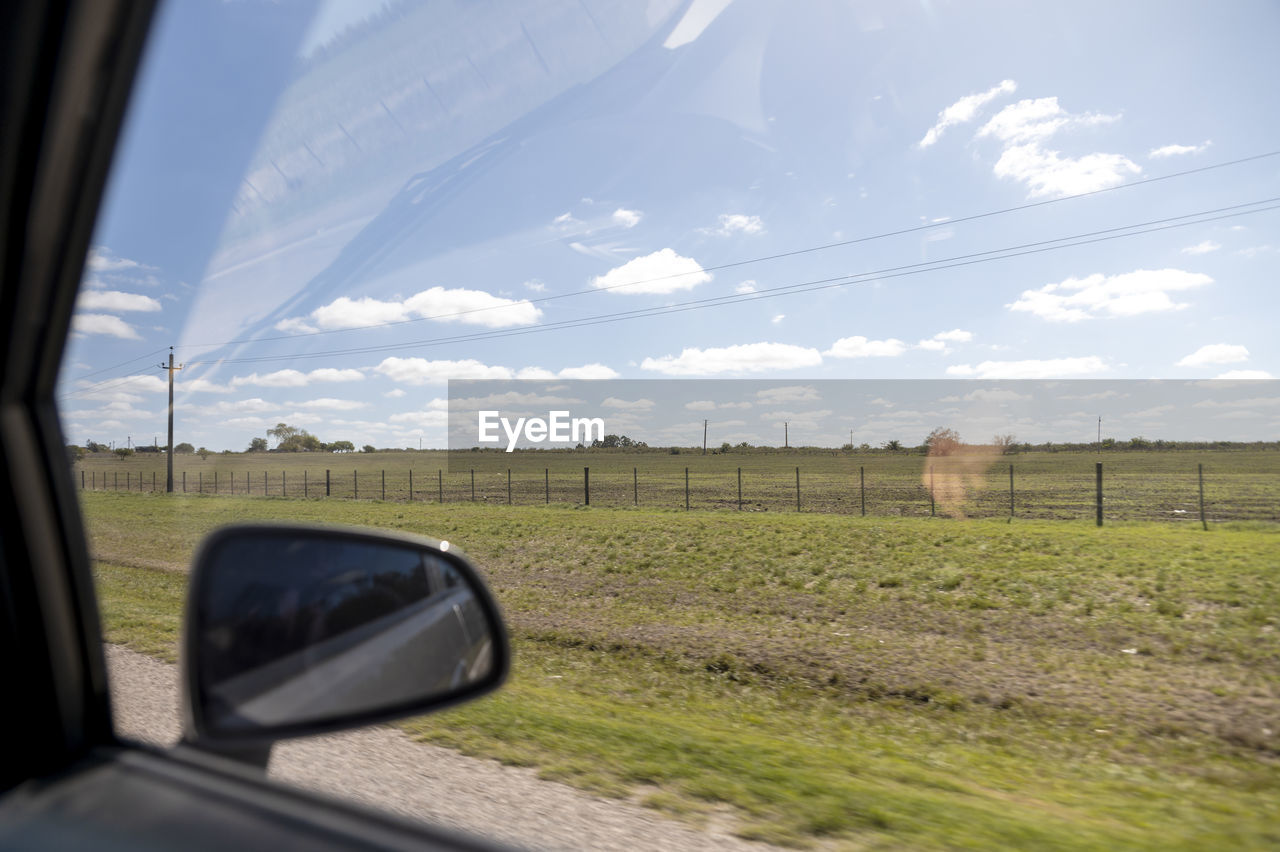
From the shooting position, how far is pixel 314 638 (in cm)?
154

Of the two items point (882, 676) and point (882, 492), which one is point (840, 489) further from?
point (882, 676)

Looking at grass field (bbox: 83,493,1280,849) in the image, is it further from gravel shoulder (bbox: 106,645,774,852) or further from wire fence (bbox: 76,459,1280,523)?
wire fence (bbox: 76,459,1280,523)

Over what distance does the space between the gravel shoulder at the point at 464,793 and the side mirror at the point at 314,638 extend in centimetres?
142

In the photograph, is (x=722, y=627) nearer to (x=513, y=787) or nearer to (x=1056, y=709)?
(x=1056, y=709)

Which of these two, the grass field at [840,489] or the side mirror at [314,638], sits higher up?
the side mirror at [314,638]

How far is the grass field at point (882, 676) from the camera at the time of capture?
350cm

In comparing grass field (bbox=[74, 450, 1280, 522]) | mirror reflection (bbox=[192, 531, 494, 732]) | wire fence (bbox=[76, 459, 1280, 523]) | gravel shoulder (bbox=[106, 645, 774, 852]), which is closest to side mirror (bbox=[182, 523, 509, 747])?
mirror reflection (bbox=[192, 531, 494, 732])

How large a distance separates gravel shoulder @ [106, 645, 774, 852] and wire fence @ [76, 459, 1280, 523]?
7.42m

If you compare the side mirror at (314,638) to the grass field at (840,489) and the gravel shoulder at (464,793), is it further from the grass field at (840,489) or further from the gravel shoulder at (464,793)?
the grass field at (840,489)

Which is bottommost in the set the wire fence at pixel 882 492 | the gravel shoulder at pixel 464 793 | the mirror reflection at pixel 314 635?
the wire fence at pixel 882 492

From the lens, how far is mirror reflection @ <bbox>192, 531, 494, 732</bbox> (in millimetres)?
1467

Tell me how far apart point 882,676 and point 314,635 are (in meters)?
6.60

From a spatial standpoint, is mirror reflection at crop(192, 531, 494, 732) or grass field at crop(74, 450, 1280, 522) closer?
mirror reflection at crop(192, 531, 494, 732)

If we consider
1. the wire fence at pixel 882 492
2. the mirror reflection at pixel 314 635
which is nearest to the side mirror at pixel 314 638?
the mirror reflection at pixel 314 635
